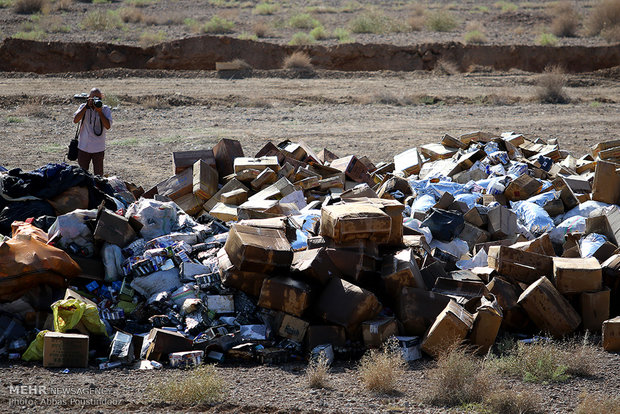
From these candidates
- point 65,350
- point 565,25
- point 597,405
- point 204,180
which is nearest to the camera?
point 597,405

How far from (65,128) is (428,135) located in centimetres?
799

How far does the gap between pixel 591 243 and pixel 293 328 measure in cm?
367

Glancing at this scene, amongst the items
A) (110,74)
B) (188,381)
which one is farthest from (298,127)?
(188,381)

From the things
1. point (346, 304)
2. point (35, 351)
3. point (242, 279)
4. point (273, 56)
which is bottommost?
point (35, 351)

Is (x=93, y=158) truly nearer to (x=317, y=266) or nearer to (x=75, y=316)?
(x=75, y=316)

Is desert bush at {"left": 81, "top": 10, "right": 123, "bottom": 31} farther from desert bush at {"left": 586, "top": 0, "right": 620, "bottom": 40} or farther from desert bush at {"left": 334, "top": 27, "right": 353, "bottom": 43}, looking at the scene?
desert bush at {"left": 586, "top": 0, "right": 620, "bottom": 40}

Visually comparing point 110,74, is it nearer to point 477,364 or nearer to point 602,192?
point 602,192

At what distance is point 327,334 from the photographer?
5.96m

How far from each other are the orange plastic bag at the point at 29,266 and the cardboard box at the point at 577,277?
4654 mm

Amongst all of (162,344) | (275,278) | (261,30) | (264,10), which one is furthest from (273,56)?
(162,344)

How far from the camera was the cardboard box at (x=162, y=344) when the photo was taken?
5.70 m

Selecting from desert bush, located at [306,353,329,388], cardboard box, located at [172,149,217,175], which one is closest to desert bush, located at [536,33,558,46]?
cardboard box, located at [172,149,217,175]

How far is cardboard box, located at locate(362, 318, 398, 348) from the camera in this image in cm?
593

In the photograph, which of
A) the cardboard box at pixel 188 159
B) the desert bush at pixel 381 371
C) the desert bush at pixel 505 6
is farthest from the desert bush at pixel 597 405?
the desert bush at pixel 505 6
